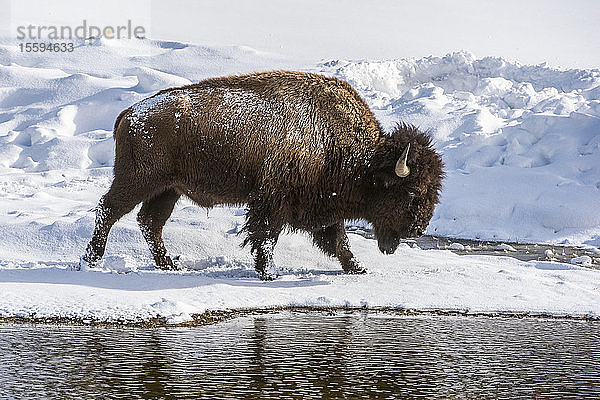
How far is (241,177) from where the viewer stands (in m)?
8.06

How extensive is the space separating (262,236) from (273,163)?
75 centimetres

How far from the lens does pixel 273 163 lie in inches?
313

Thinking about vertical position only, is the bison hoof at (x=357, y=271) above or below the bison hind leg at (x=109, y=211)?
below

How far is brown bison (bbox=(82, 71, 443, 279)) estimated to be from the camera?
7.98m

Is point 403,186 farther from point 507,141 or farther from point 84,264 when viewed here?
point 507,141

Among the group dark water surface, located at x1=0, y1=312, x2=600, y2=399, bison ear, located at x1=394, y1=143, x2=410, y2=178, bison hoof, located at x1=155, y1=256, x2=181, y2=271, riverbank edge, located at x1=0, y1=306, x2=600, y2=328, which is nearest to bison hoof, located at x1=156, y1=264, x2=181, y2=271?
bison hoof, located at x1=155, y1=256, x2=181, y2=271

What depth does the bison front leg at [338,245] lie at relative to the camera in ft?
27.5

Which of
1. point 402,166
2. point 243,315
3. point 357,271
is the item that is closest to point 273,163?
point 402,166

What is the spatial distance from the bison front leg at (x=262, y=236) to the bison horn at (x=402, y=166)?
1324 millimetres

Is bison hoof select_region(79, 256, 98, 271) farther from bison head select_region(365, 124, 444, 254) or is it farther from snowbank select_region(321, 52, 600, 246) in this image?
snowbank select_region(321, 52, 600, 246)

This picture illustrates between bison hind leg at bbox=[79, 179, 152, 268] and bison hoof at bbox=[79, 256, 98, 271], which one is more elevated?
bison hind leg at bbox=[79, 179, 152, 268]

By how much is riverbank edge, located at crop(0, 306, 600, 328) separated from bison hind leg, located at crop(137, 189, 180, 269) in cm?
221

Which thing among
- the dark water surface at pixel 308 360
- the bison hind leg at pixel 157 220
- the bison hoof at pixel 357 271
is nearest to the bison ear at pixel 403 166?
the bison hoof at pixel 357 271

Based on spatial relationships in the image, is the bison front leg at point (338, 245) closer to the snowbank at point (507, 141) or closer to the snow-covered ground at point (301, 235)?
the snow-covered ground at point (301, 235)
